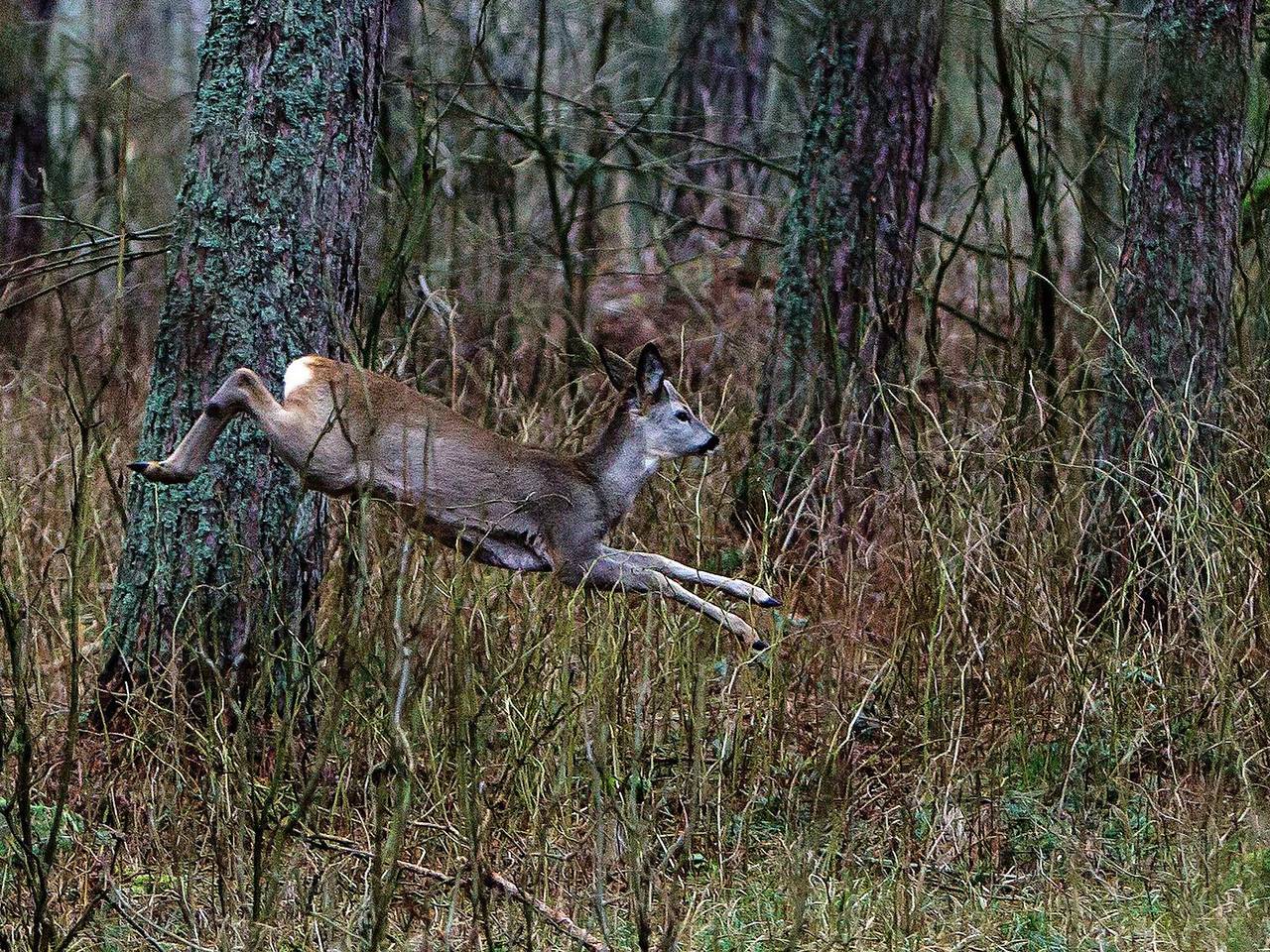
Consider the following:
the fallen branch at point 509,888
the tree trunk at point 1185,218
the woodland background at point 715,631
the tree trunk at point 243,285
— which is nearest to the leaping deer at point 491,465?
the woodland background at point 715,631

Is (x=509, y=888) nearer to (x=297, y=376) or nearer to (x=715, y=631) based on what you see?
(x=715, y=631)

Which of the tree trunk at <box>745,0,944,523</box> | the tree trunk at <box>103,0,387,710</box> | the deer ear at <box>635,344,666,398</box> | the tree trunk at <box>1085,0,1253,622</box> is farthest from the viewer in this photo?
the tree trunk at <box>745,0,944,523</box>

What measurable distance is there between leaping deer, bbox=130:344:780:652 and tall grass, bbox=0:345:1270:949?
0.20 metres

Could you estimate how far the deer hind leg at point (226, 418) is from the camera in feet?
17.2

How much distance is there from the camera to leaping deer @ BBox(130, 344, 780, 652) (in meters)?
5.33

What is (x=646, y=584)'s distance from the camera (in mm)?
5977

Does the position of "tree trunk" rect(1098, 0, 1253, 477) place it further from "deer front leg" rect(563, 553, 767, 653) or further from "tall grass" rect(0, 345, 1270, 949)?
"deer front leg" rect(563, 553, 767, 653)

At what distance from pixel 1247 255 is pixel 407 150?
5669 mm

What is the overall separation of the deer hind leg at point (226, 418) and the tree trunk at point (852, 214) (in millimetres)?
3252

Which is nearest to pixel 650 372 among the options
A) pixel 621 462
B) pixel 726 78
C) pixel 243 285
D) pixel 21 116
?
pixel 621 462

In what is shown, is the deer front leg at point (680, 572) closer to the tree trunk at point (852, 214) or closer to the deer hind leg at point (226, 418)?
the deer hind leg at point (226, 418)

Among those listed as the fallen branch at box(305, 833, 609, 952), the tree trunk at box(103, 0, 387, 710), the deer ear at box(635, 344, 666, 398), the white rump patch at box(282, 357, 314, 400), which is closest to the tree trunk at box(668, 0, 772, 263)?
the deer ear at box(635, 344, 666, 398)

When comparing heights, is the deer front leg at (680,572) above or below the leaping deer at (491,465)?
below

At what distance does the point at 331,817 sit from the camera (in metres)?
5.23
